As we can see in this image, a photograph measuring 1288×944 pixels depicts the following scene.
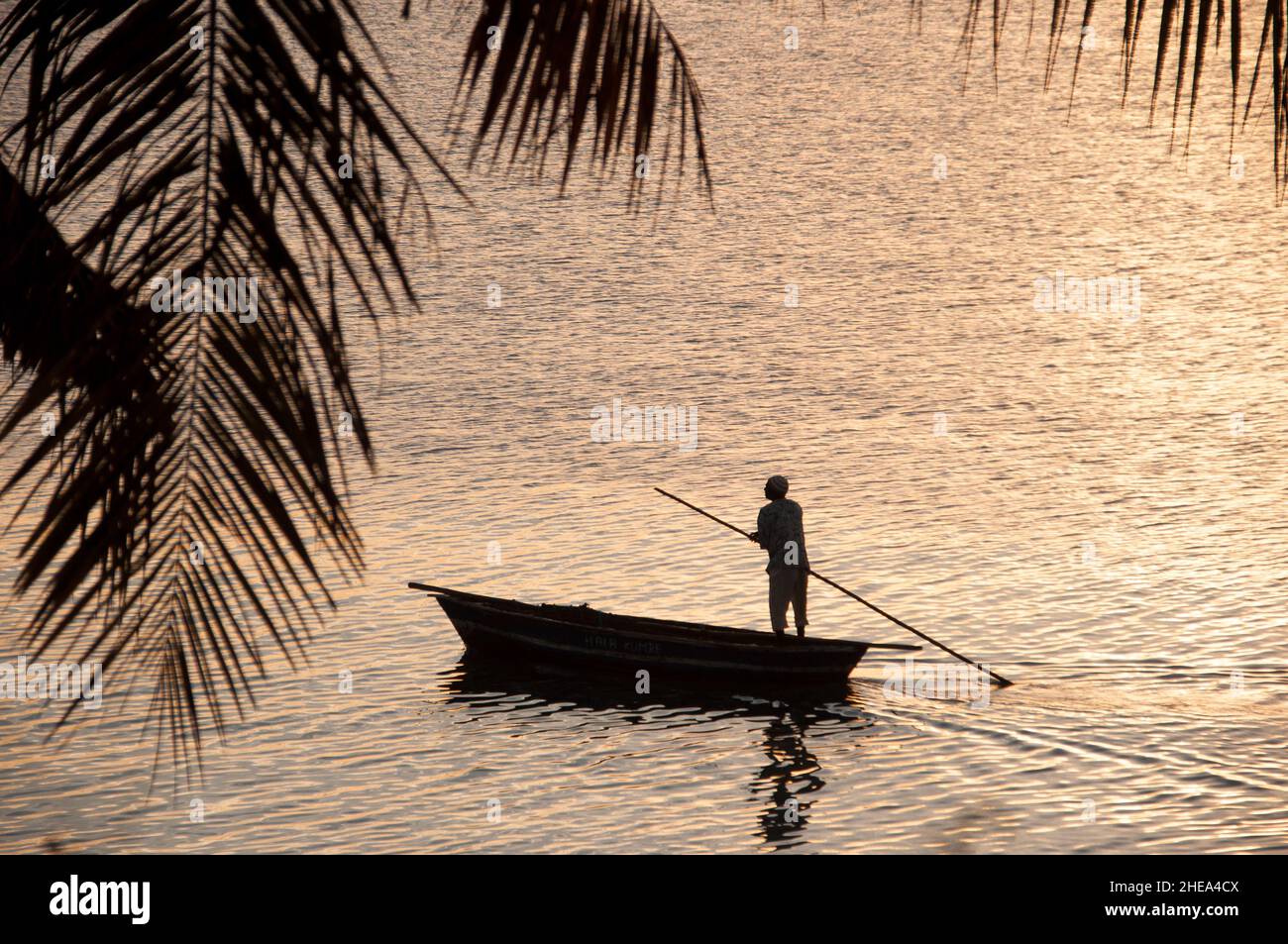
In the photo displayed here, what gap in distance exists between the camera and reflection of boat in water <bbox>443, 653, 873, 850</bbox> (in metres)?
18.4

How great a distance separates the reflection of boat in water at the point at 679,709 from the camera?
18.4 metres

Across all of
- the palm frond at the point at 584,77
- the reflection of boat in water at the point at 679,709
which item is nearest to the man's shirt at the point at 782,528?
the reflection of boat in water at the point at 679,709

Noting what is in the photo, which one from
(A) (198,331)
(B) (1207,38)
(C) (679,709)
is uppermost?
(B) (1207,38)

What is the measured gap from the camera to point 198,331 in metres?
1.60

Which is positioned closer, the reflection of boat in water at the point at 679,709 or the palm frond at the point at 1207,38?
the palm frond at the point at 1207,38

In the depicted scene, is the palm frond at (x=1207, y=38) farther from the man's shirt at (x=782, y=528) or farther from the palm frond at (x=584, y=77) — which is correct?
the man's shirt at (x=782, y=528)

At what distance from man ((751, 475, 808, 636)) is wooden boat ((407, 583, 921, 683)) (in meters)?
0.49

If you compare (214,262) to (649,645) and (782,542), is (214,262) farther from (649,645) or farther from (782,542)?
(649,645)

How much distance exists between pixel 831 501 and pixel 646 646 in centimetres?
1212

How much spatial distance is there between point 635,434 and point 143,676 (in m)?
37.1

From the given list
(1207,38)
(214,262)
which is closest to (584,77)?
(214,262)

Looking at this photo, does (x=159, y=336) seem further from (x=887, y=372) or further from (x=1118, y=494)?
(x=887, y=372)

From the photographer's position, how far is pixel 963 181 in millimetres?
63750

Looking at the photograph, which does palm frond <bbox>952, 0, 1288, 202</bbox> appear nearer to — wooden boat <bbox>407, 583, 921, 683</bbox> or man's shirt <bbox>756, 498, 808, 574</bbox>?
man's shirt <bbox>756, 498, 808, 574</bbox>
